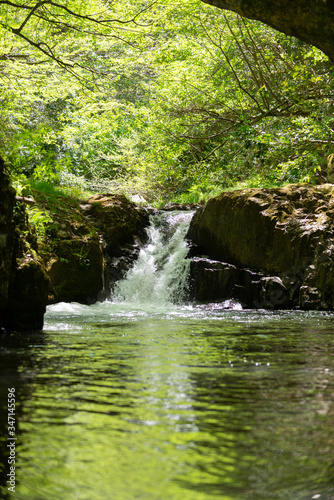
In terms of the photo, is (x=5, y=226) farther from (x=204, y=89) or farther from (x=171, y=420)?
(x=204, y=89)

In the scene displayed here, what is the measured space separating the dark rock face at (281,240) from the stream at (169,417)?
224 inches

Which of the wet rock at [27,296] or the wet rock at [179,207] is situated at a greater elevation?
the wet rock at [179,207]

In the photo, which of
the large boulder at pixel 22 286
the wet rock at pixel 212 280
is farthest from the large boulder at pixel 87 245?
the large boulder at pixel 22 286

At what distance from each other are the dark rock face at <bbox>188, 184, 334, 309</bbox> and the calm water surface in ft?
20.4

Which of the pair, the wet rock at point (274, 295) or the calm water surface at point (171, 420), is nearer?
the calm water surface at point (171, 420)

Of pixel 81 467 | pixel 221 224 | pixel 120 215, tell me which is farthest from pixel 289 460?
pixel 120 215

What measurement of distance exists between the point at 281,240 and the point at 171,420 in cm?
964

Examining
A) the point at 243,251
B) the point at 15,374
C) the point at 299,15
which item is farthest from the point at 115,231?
the point at 15,374

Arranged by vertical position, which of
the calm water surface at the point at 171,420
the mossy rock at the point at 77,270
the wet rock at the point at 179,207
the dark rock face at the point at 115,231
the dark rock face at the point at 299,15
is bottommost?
the calm water surface at the point at 171,420

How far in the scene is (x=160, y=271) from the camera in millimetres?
13555

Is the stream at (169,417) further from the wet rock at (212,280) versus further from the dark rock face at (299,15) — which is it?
the wet rock at (212,280)

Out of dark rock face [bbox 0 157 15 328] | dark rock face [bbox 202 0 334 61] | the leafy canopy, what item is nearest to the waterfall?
the leafy canopy

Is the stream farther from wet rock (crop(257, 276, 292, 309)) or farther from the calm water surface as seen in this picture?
wet rock (crop(257, 276, 292, 309))

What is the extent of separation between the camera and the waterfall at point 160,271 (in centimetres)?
1284
